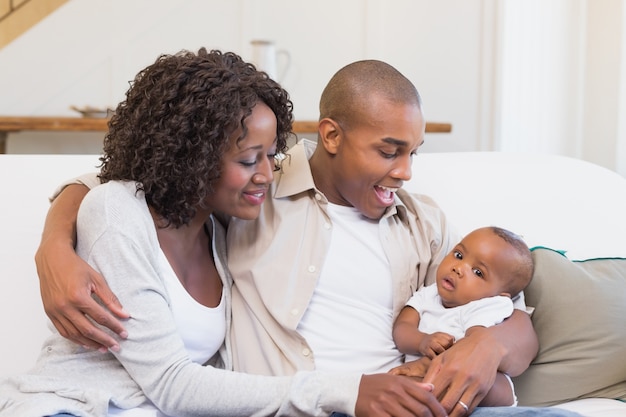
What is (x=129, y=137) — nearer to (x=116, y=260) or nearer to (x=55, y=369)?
(x=116, y=260)

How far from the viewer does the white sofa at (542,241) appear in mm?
1754

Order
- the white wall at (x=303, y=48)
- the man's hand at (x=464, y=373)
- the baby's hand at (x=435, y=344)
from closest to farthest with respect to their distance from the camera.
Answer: the man's hand at (x=464, y=373)
the baby's hand at (x=435, y=344)
the white wall at (x=303, y=48)

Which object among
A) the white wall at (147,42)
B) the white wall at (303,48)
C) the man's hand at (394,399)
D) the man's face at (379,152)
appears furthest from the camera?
the white wall at (147,42)

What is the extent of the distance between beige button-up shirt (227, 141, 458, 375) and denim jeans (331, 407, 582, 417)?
0.28 metres

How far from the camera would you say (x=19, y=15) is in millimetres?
4660

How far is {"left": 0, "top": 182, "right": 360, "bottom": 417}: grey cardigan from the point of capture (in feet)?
4.61

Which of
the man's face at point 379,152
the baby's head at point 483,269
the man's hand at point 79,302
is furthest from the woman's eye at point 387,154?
the man's hand at point 79,302

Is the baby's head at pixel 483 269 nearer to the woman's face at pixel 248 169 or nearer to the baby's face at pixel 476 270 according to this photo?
the baby's face at pixel 476 270

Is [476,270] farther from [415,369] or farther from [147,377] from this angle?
[147,377]


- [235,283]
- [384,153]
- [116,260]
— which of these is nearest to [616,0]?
[384,153]

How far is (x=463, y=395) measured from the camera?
4.86 ft

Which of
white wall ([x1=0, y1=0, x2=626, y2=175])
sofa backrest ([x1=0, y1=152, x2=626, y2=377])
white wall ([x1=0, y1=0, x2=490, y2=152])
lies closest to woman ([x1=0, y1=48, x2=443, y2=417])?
sofa backrest ([x1=0, y1=152, x2=626, y2=377])

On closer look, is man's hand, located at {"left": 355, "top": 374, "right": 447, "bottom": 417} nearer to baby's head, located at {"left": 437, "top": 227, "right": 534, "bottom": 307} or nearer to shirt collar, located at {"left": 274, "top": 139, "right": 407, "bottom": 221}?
baby's head, located at {"left": 437, "top": 227, "right": 534, "bottom": 307}

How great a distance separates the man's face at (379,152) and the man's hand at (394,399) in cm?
47
